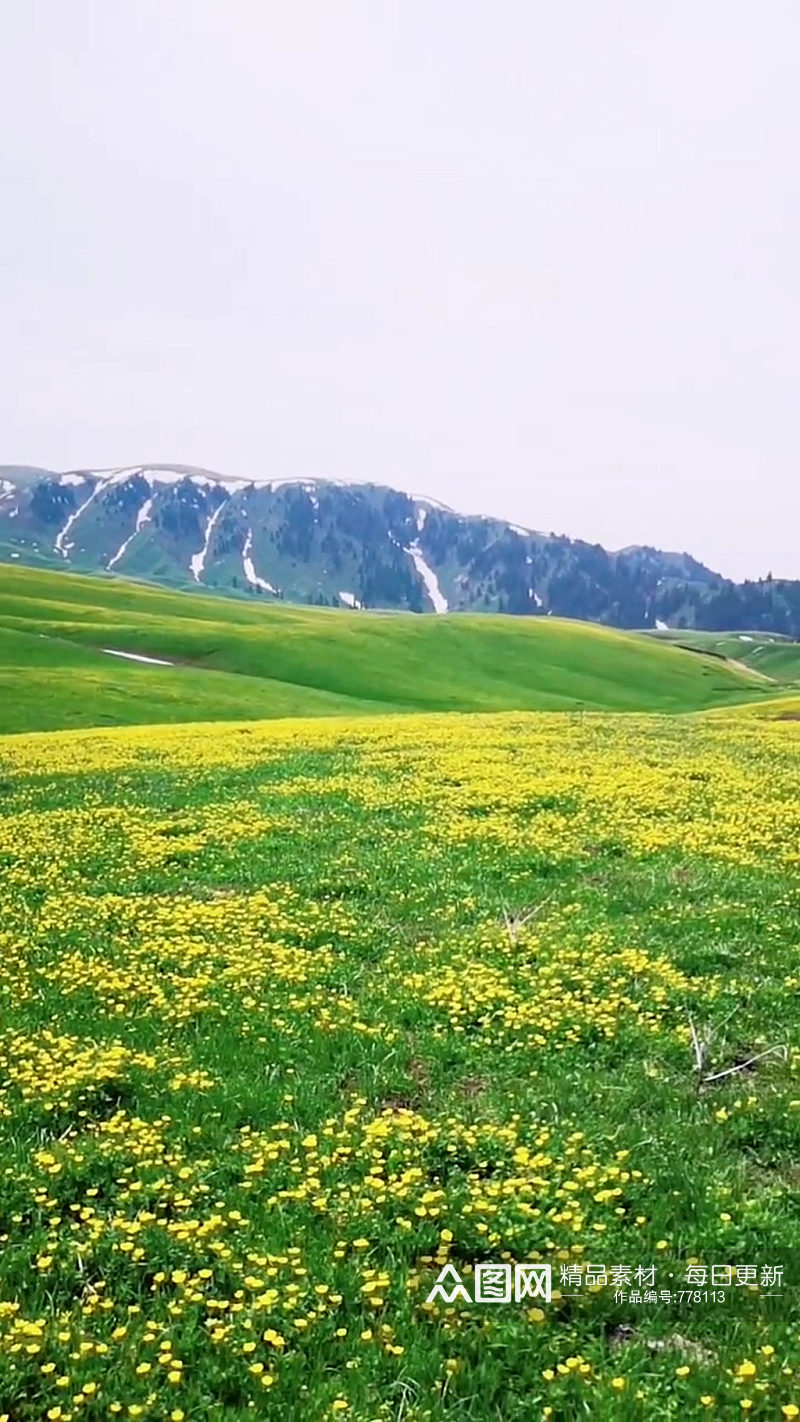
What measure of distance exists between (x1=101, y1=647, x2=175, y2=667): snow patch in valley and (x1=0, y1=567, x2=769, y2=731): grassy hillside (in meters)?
1.14

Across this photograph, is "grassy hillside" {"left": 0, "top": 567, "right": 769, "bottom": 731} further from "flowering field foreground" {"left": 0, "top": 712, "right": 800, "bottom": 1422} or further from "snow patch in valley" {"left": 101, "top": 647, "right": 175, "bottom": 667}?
"flowering field foreground" {"left": 0, "top": 712, "right": 800, "bottom": 1422}

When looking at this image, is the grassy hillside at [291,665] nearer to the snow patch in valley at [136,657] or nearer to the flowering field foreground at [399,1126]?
the snow patch in valley at [136,657]

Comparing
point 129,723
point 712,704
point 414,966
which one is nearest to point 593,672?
point 712,704

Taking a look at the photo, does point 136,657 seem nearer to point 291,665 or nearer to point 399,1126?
point 291,665

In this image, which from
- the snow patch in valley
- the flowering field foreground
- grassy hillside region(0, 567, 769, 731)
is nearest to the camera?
the flowering field foreground

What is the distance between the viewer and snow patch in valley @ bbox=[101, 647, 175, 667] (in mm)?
106062

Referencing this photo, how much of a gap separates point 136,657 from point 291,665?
1774 cm

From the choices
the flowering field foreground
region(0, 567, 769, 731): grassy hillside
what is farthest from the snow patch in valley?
the flowering field foreground

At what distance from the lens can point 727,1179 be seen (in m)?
9.14

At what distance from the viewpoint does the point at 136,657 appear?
360 ft

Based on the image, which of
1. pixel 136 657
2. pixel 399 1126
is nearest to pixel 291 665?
pixel 136 657

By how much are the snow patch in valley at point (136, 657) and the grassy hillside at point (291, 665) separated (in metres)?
1.14

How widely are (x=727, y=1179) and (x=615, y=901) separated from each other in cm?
839

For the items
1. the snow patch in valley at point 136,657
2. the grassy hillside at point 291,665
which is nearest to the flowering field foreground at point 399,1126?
the grassy hillside at point 291,665
